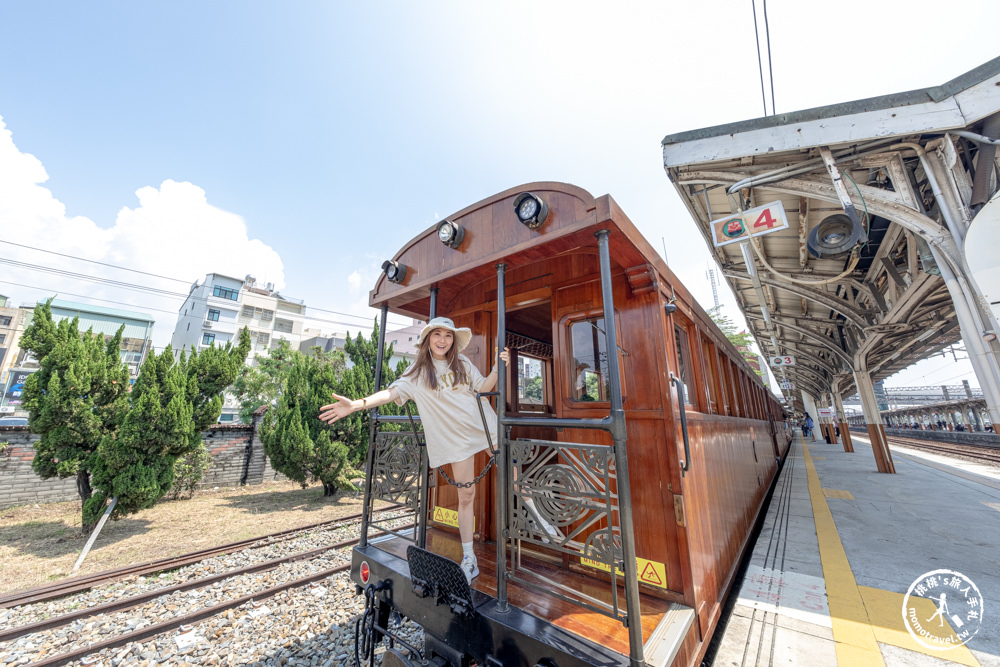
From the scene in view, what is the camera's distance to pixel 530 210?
2.04 metres

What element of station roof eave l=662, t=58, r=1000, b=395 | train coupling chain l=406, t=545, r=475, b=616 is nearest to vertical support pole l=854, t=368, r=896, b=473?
station roof eave l=662, t=58, r=1000, b=395

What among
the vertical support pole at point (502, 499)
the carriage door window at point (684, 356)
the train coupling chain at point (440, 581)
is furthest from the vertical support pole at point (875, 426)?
the train coupling chain at point (440, 581)

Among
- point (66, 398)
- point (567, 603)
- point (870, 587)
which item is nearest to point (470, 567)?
point (567, 603)

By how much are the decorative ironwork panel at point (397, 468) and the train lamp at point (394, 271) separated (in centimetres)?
116

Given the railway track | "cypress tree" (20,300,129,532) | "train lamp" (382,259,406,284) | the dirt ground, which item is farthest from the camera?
"cypress tree" (20,300,129,532)

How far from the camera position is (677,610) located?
1976mm

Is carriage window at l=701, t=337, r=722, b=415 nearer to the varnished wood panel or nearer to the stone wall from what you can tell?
the varnished wood panel

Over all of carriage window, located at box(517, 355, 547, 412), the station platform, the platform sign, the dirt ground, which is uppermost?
the platform sign

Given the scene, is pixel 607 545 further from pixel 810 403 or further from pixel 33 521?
pixel 810 403

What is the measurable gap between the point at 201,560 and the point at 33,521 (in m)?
5.55

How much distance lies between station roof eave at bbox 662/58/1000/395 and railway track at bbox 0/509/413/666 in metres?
5.70

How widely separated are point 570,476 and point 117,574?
633 centimetres

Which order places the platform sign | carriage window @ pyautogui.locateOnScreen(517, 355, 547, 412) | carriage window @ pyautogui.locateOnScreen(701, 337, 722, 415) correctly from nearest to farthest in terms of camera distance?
carriage window @ pyautogui.locateOnScreen(517, 355, 547, 412) → carriage window @ pyautogui.locateOnScreen(701, 337, 722, 415) → the platform sign

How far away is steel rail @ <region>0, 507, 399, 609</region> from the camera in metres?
3.99
